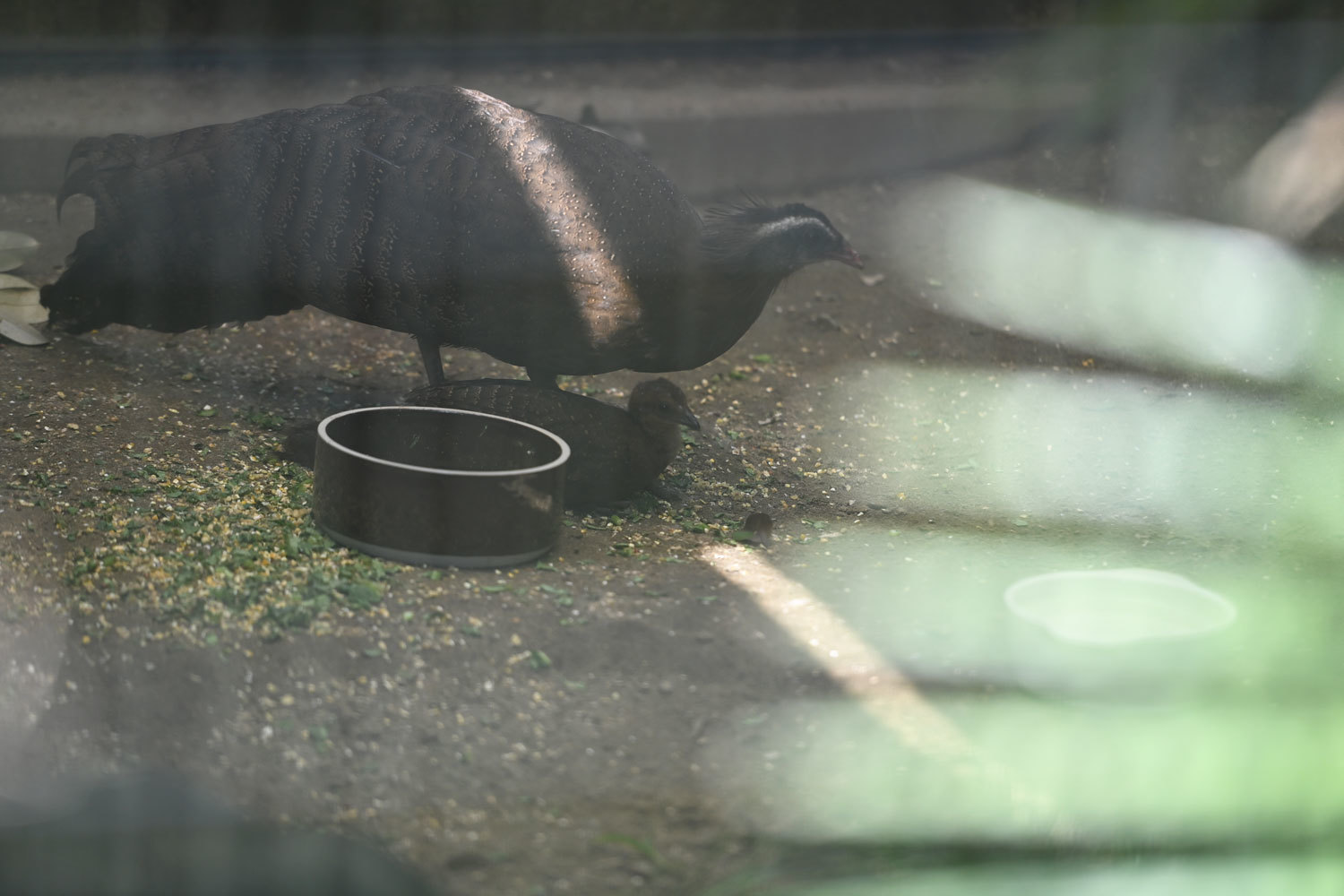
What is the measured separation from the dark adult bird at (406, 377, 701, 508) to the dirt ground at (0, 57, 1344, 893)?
Answer: 0.44 feet

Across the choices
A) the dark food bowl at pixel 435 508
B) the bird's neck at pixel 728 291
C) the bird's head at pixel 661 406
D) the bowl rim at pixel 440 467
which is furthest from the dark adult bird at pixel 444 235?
the dark food bowl at pixel 435 508

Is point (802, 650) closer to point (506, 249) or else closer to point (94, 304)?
point (506, 249)

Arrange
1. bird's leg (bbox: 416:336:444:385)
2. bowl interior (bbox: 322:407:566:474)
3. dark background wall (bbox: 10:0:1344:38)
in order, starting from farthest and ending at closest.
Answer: dark background wall (bbox: 10:0:1344:38), bird's leg (bbox: 416:336:444:385), bowl interior (bbox: 322:407:566:474)

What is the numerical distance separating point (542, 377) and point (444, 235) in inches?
25.6

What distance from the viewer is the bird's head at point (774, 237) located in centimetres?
406

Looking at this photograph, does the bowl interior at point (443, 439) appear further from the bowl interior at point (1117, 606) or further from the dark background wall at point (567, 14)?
the dark background wall at point (567, 14)

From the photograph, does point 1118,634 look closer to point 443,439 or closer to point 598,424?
point 598,424

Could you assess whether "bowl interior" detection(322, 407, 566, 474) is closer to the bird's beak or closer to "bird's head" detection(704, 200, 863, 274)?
"bird's head" detection(704, 200, 863, 274)

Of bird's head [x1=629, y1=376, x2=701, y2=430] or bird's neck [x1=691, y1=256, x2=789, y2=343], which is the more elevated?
bird's neck [x1=691, y1=256, x2=789, y2=343]

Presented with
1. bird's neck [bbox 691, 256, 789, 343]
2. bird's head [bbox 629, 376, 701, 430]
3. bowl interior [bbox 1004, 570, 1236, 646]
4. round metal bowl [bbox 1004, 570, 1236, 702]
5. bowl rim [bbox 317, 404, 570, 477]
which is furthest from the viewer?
bird's neck [bbox 691, 256, 789, 343]

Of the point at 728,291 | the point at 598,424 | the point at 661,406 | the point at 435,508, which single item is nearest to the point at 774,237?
the point at 728,291

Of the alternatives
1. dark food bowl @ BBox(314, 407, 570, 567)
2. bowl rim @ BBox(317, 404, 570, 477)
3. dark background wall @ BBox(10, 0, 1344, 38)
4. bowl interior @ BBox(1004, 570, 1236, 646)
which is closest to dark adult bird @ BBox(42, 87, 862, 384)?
bowl rim @ BBox(317, 404, 570, 477)

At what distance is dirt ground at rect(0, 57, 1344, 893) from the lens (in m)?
2.38

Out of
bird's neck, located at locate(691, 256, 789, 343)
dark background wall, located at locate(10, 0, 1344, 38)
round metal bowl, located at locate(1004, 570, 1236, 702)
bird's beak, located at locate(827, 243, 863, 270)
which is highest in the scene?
dark background wall, located at locate(10, 0, 1344, 38)
